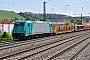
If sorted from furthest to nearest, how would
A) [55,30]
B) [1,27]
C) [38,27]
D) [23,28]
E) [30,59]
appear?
[55,30] < [1,27] < [38,27] < [23,28] < [30,59]

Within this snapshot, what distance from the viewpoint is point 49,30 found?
44.6 meters

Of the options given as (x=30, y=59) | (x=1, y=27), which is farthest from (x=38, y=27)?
(x=30, y=59)

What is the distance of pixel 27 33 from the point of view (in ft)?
109

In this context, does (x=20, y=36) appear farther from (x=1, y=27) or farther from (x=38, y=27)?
(x=1, y=27)

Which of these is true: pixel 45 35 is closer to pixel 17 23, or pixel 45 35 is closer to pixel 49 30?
pixel 49 30

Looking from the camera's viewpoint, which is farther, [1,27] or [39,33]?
[1,27]

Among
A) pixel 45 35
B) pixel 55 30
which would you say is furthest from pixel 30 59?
pixel 55 30

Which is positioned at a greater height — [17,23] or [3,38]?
Answer: [17,23]

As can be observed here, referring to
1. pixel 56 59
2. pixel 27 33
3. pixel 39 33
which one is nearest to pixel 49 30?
pixel 39 33

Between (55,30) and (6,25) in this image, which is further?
(55,30)

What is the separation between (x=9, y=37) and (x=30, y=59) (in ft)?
68.9

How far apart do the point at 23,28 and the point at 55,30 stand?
20.1 metres

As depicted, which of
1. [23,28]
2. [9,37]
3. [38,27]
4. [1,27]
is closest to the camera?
[23,28]

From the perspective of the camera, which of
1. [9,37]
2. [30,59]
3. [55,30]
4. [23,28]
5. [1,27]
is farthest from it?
[55,30]
